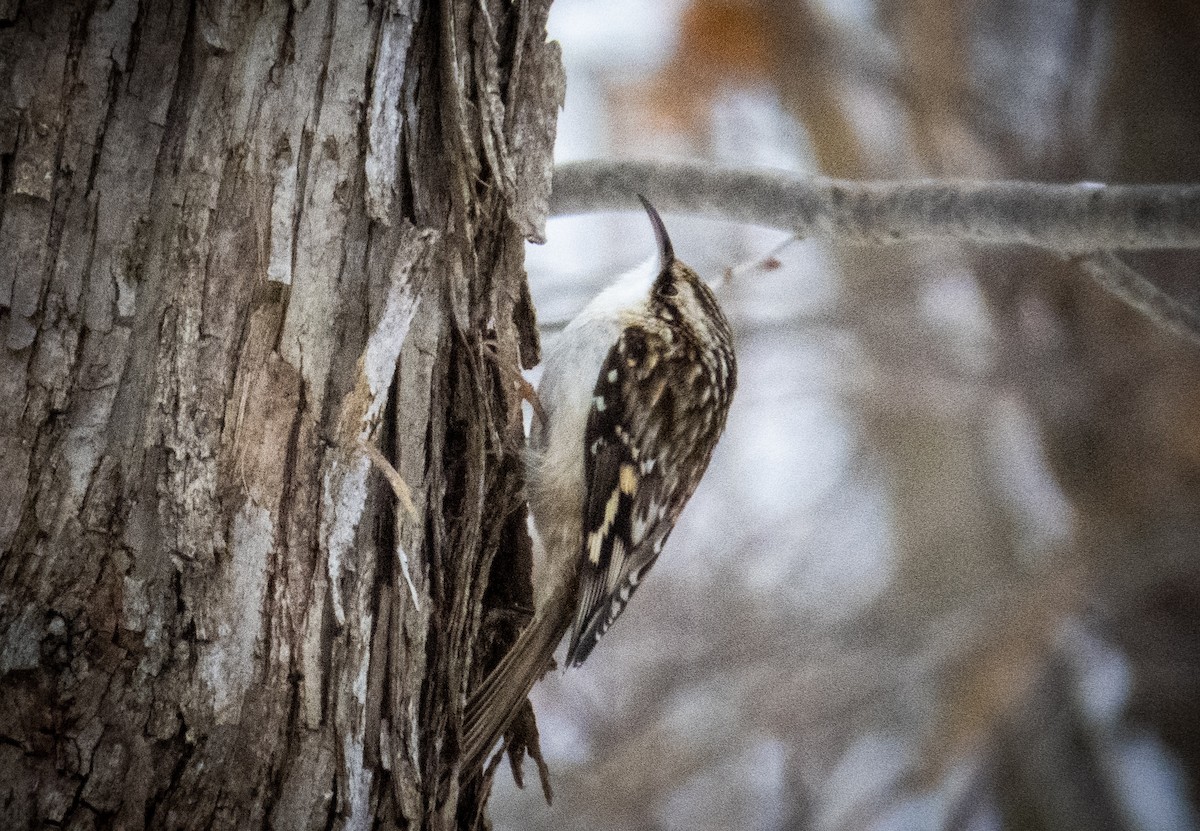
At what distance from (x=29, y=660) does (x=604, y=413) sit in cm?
142

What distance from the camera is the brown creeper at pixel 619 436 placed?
7.80 ft

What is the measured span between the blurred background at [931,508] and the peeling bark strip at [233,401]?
2251mm

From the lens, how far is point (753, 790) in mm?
4059

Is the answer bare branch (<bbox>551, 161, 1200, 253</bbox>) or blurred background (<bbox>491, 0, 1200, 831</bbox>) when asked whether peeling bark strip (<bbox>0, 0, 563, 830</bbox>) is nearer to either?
bare branch (<bbox>551, 161, 1200, 253</bbox>)

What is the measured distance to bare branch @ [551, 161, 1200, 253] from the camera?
6.81 feet

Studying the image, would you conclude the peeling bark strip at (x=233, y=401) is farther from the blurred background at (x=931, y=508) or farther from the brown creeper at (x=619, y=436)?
the blurred background at (x=931, y=508)

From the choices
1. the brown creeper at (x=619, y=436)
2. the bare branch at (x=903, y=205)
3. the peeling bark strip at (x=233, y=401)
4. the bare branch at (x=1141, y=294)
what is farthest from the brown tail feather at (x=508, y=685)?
the bare branch at (x=1141, y=294)

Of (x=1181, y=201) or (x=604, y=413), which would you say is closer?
(x=1181, y=201)

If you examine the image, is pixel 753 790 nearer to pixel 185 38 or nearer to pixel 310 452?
pixel 310 452

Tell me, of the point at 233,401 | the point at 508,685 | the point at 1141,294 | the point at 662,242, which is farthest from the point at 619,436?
the point at 1141,294

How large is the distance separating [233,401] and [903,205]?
150 cm

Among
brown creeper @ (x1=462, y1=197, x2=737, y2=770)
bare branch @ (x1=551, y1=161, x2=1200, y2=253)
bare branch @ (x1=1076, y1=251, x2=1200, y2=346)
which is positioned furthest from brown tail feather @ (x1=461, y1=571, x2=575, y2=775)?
bare branch @ (x1=1076, y1=251, x2=1200, y2=346)

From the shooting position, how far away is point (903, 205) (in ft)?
7.42

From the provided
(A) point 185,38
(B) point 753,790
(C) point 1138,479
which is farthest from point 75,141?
(C) point 1138,479
